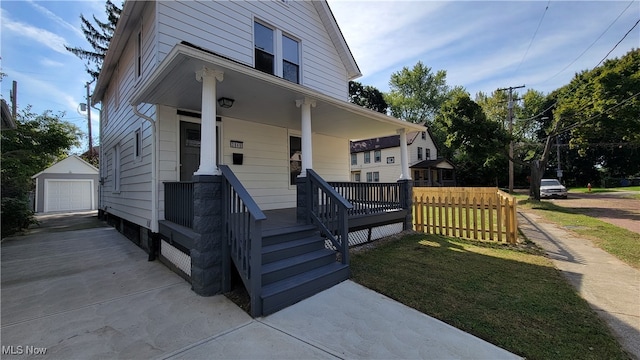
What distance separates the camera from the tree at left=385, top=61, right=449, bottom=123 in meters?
37.5

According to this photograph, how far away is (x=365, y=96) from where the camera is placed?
34.0 meters

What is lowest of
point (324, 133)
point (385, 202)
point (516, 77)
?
point (385, 202)

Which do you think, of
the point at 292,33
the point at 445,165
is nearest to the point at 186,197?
the point at 292,33

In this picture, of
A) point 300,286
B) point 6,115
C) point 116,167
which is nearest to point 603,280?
point 300,286

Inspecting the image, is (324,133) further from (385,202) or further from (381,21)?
(381,21)

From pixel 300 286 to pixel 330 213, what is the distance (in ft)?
4.93

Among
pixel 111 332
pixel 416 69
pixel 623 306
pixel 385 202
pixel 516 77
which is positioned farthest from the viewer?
pixel 416 69

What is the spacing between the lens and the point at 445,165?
2767 cm

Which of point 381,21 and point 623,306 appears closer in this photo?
point 623,306

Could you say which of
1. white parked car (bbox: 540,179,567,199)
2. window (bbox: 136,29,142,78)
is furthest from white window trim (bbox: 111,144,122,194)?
white parked car (bbox: 540,179,567,199)

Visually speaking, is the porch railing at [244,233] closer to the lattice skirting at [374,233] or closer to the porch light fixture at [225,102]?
the porch light fixture at [225,102]

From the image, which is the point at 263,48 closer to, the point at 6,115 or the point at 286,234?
the point at 286,234

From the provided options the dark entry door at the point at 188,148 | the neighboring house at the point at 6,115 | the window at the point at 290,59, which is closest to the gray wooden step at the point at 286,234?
the dark entry door at the point at 188,148

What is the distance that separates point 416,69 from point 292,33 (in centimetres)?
3529
